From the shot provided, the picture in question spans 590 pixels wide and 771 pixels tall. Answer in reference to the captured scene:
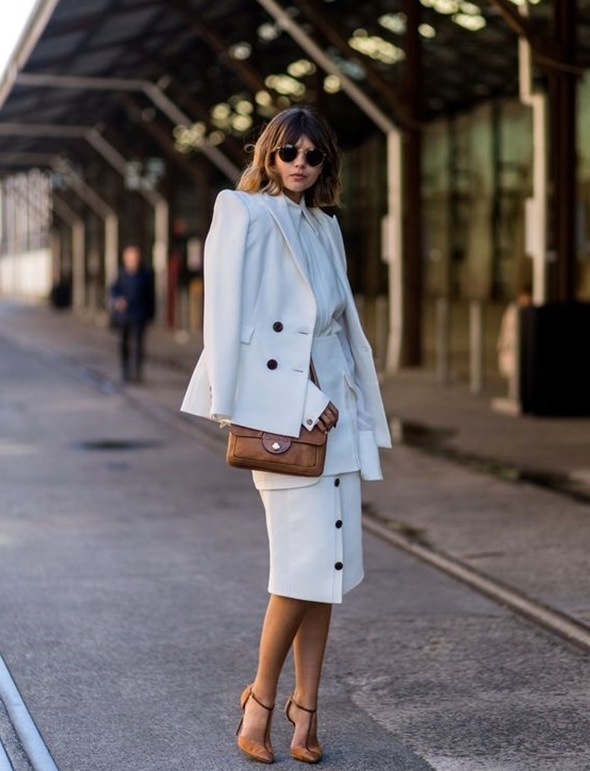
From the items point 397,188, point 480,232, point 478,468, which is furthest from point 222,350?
point 480,232

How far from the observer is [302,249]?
4812mm

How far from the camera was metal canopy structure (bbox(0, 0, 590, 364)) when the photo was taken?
755 inches

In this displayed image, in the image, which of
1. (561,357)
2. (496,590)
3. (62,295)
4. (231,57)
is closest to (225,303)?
(496,590)

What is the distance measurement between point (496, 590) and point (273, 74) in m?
33.1

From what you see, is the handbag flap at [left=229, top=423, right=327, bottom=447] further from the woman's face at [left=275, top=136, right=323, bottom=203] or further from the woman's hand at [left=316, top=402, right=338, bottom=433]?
the woman's face at [left=275, top=136, right=323, bottom=203]

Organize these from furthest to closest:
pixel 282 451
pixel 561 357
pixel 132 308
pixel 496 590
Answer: pixel 132 308 → pixel 561 357 → pixel 496 590 → pixel 282 451

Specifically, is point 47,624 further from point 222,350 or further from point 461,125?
point 461,125

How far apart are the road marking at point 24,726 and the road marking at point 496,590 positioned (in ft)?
7.10

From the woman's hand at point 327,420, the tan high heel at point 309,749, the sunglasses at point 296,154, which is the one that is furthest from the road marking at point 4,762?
the sunglasses at point 296,154

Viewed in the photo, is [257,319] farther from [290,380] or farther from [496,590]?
[496,590]

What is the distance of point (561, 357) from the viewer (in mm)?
15703

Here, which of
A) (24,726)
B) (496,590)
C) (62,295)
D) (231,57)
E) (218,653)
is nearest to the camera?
(24,726)

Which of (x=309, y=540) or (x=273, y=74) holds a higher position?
(x=273, y=74)

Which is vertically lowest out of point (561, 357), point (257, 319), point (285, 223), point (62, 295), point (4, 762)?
point (4, 762)
